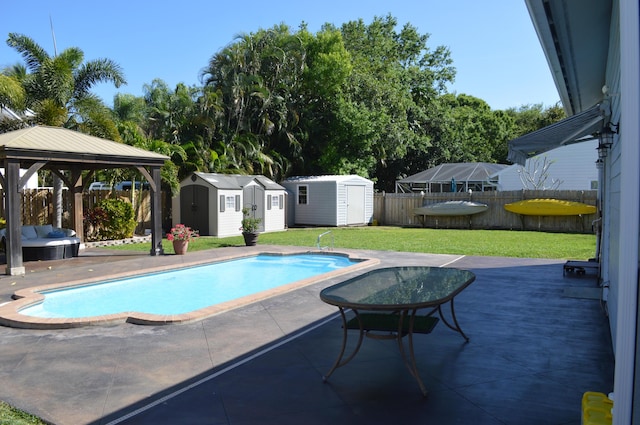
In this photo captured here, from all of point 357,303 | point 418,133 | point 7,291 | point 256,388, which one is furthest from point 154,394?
point 418,133

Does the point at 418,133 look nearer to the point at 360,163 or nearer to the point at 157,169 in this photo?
the point at 360,163

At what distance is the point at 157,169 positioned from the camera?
543 inches

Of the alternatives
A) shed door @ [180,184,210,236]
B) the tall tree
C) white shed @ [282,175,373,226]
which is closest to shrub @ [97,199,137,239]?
shed door @ [180,184,210,236]

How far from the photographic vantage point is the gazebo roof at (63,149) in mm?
10531

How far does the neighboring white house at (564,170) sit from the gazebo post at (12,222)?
2439 cm

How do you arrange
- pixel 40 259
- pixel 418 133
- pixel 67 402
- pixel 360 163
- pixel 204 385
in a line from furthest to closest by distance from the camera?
pixel 418 133, pixel 360 163, pixel 40 259, pixel 204 385, pixel 67 402

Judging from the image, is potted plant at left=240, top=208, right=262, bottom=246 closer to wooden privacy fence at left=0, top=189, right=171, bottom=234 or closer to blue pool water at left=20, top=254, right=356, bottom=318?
blue pool water at left=20, top=254, right=356, bottom=318

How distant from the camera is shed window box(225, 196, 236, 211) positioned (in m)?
19.3

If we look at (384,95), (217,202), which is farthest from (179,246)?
(384,95)

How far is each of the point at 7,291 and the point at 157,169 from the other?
584 cm

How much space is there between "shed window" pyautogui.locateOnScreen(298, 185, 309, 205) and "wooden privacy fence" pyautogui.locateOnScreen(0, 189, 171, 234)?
784cm

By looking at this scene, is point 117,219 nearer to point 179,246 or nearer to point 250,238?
point 179,246

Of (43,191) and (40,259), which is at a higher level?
(43,191)

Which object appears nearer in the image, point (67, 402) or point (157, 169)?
point (67, 402)
